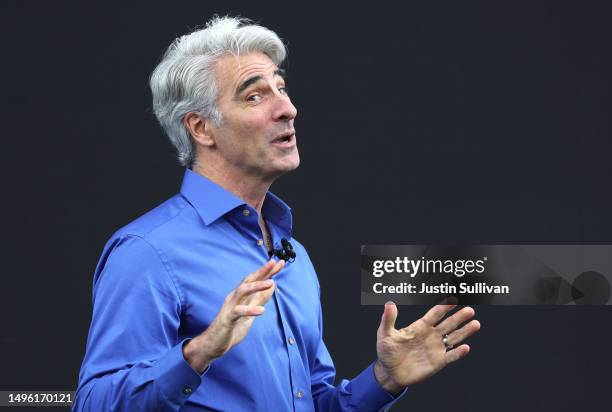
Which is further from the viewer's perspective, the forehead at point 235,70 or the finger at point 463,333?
the forehead at point 235,70

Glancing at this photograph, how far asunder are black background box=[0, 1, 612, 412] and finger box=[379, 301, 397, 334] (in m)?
1.50

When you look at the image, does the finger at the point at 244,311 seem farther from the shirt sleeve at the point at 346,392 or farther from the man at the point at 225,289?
the shirt sleeve at the point at 346,392

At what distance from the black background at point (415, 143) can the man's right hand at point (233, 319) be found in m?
1.86

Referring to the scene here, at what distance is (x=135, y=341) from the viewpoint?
1934 millimetres

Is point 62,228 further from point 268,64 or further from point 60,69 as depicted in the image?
point 268,64

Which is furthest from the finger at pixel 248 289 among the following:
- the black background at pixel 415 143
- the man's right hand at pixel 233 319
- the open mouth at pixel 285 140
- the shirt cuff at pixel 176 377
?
the black background at pixel 415 143

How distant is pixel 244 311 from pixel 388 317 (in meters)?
0.48

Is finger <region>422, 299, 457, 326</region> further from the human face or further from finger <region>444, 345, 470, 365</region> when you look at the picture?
the human face

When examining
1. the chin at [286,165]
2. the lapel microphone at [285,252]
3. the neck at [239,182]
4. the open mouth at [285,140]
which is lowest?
the lapel microphone at [285,252]

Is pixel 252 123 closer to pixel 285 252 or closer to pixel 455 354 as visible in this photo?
pixel 285 252

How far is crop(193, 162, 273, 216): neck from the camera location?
225 centimetres

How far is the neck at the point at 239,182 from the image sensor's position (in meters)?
2.25

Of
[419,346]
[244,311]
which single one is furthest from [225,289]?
[419,346]

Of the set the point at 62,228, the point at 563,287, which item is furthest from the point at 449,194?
the point at 62,228
